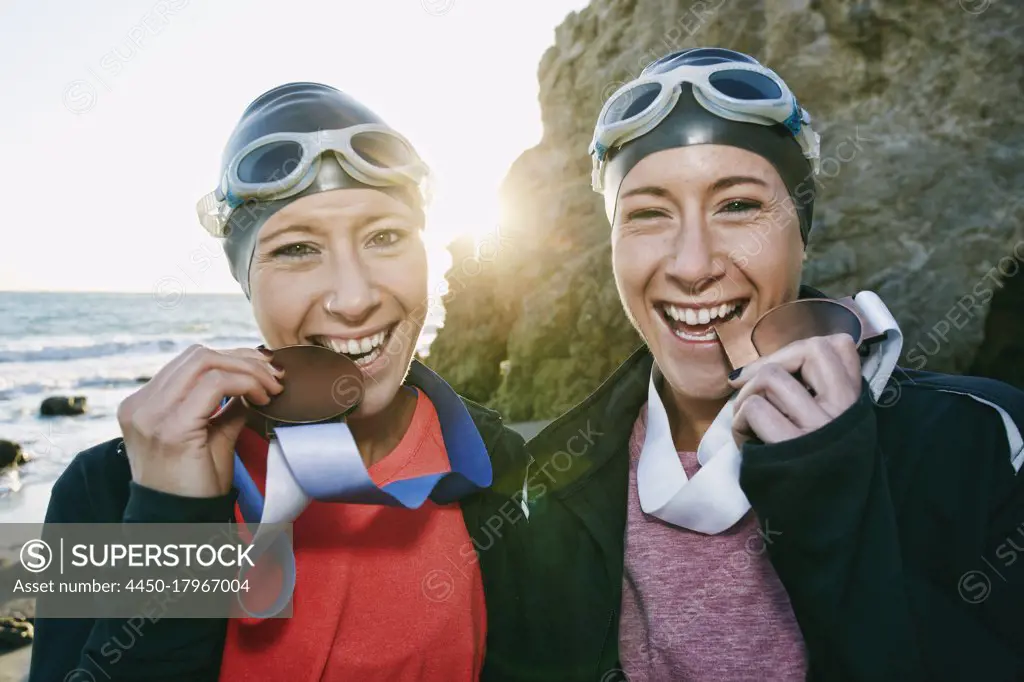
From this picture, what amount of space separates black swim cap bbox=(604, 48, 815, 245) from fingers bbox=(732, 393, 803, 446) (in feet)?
3.52

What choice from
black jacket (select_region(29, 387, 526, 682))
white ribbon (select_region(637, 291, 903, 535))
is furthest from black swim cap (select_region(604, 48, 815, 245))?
black jacket (select_region(29, 387, 526, 682))

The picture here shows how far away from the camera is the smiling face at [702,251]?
236 cm

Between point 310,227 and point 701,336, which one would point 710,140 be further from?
point 310,227

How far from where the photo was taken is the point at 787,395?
1.76m

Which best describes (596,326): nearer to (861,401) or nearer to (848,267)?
(848,267)

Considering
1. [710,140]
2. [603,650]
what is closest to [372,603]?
[603,650]

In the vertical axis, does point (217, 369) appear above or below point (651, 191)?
above

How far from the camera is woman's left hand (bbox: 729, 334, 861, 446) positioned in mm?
1737

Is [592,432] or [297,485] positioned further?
[592,432]

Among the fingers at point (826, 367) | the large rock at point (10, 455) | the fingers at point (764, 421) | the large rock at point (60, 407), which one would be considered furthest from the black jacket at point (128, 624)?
the large rock at point (60, 407)

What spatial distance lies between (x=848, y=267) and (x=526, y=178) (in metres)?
6.17

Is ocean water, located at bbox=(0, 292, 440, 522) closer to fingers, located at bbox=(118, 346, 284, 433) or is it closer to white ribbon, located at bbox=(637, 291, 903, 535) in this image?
fingers, located at bbox=(118, 346, 284, 433)

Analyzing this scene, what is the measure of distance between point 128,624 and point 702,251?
2.24 metres

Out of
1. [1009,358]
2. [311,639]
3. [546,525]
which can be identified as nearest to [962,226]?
[1009,358]
